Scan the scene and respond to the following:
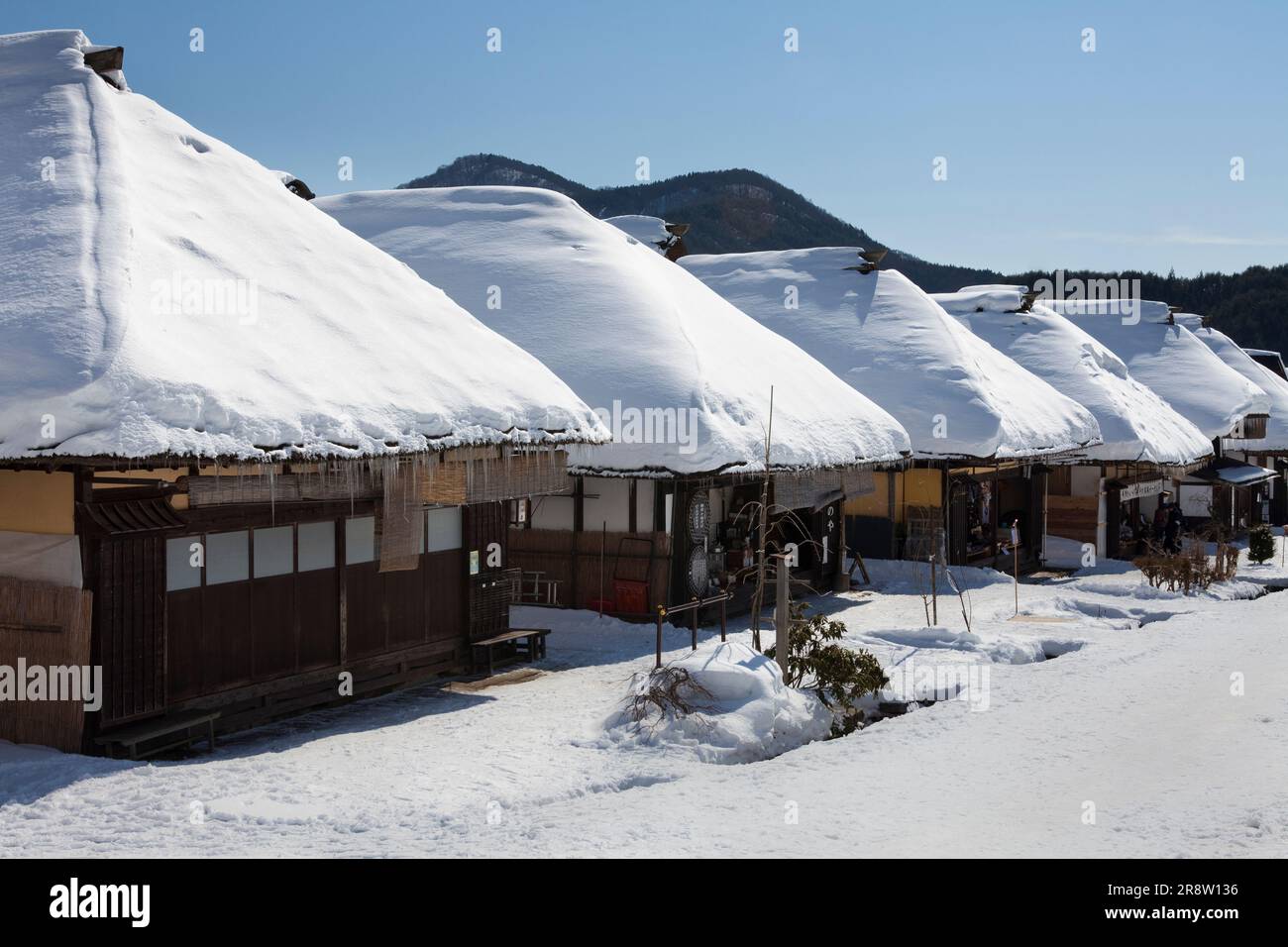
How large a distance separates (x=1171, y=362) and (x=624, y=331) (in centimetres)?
2928

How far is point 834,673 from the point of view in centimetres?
1187

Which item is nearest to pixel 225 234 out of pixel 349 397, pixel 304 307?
pixel 304 307

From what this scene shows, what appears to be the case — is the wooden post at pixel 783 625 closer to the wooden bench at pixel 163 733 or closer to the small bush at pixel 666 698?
the small bush at pixel 666 698

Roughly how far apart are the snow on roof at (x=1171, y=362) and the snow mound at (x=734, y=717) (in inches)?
1201

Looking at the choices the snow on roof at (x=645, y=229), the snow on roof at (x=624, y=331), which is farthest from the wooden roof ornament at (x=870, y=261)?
the snow on roof at (x=624, y=331)

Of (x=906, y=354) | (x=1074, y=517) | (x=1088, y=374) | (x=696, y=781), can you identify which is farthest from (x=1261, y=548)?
(x=696, y=781)

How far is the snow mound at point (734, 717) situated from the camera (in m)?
10.2

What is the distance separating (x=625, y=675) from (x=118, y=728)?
5.55 meters

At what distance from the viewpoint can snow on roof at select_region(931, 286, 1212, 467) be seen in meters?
30.3

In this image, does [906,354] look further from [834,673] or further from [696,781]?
[696,781]

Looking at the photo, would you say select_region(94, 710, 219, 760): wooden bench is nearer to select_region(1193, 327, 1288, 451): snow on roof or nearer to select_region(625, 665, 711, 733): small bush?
select_region(625, 665, 711, 733): small bush

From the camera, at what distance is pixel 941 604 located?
20000 mm

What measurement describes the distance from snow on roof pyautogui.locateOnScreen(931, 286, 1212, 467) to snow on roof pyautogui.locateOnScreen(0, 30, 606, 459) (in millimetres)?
20778

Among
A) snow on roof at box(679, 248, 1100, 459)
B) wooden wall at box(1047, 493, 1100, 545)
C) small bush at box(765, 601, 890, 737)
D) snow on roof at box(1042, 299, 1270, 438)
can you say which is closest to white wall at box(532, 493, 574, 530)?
small bush at box(765, 601, 890, 737)
